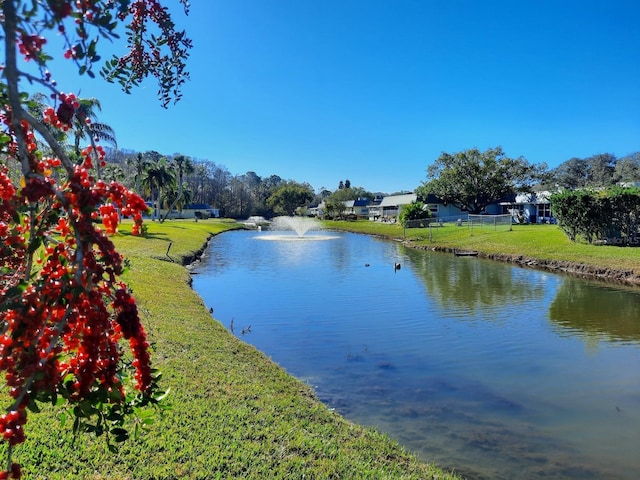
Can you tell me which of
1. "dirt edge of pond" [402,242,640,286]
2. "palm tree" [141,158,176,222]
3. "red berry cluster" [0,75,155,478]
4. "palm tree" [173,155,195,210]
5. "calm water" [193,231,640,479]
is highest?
"palm tree" [173,155,195,210]

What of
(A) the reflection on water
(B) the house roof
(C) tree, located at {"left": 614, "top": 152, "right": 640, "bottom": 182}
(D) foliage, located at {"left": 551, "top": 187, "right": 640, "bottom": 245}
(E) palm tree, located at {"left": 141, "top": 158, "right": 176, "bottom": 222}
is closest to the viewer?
(A) the reflection on water

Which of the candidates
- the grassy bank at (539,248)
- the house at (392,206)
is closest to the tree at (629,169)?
the house at (392,206)

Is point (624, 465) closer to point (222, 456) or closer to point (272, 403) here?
point (272, 403)

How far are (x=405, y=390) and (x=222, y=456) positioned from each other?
4751 mm

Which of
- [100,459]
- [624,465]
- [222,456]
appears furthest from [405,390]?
[100,459]

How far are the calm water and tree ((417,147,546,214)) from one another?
46.9 metres

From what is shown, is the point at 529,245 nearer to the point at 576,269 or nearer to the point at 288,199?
the point at 576,269

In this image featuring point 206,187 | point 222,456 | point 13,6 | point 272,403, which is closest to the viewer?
point 13,6

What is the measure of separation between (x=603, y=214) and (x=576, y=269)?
18.7ft

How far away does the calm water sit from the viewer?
719cm

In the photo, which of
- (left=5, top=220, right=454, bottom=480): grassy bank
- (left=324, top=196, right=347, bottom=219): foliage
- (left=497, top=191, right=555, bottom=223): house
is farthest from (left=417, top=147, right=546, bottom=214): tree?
(left=5, top=220, right=454, bottom=480): grassy bank

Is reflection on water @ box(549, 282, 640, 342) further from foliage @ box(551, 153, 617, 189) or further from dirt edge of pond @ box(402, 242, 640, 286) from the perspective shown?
foliage @ box(551, 153, 617, 189)

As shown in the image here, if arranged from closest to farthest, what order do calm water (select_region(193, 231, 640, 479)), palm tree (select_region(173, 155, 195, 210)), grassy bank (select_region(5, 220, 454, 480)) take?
grassy bank (select_region(5, 220, 454, 480)) → calm water (select_region(193, 231, 640, 479)) → palm tree (select_region(173, 155, 195, 210))

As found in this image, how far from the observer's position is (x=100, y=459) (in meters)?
5.06
